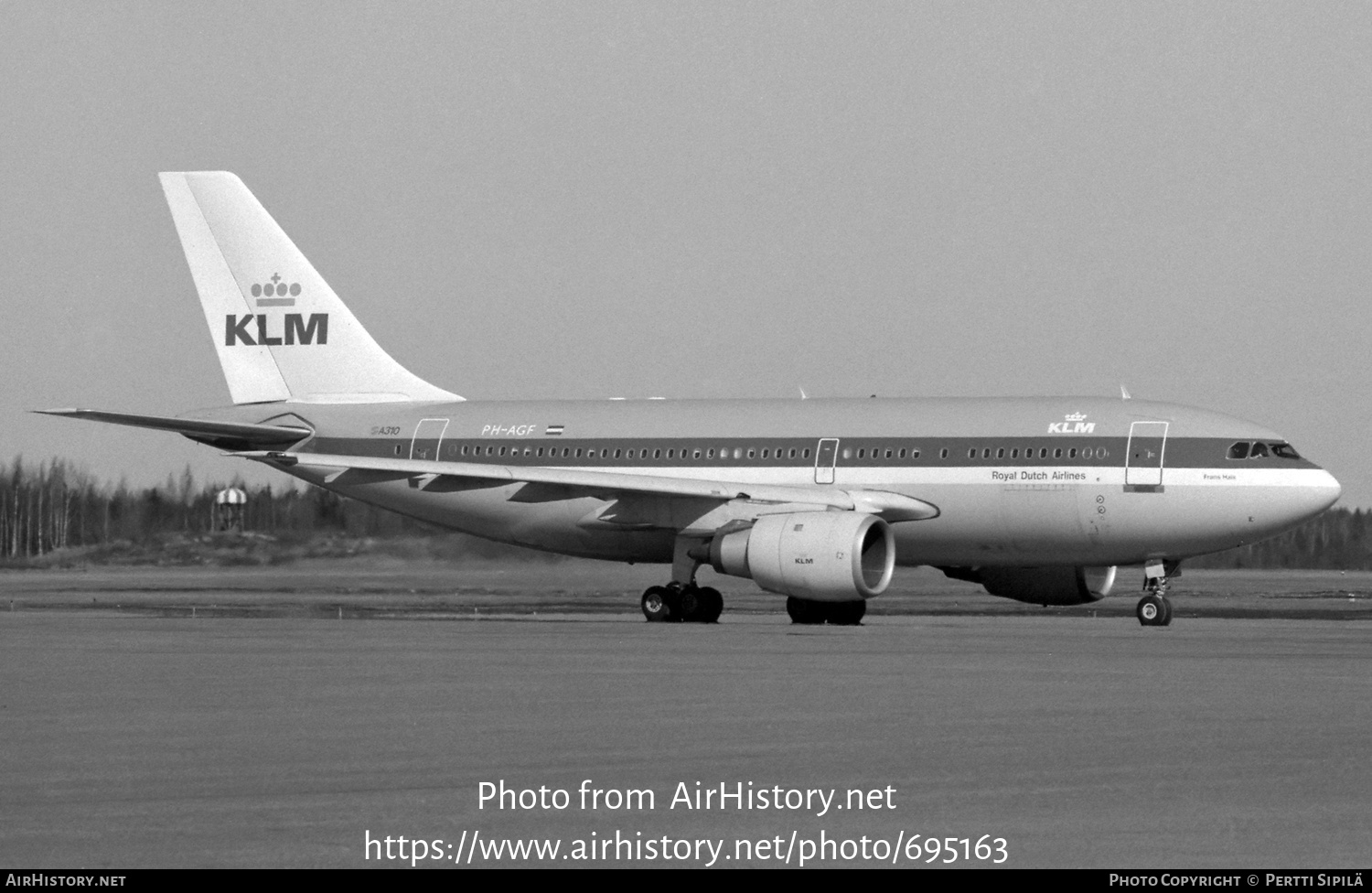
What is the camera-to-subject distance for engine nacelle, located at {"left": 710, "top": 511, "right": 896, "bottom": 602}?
30.4 metres

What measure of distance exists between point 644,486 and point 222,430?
8533 mm

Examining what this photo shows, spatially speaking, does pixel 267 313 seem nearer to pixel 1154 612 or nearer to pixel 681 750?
pixel 1154 612

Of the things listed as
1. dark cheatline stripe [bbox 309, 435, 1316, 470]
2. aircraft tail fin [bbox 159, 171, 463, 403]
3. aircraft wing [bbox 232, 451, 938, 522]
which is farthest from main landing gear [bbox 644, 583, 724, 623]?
aircraft tail fin [bbox 159, 171, 463, 403]

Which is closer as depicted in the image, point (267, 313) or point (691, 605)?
point (691, 605)

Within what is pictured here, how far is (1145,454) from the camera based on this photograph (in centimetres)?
3184

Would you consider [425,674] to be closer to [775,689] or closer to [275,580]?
[775,689]

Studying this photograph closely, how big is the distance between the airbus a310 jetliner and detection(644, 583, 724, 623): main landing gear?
41mm

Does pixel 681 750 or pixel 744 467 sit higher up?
pixel 744 467

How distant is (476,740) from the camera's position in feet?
43.9

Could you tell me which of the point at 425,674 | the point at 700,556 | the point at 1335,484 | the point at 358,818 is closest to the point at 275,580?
the point at 700,556

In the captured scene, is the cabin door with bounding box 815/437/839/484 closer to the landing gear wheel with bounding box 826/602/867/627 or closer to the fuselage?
the fuselage

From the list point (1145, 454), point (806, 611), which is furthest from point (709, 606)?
point (1145, 454)

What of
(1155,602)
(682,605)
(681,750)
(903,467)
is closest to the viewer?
(681,750)
